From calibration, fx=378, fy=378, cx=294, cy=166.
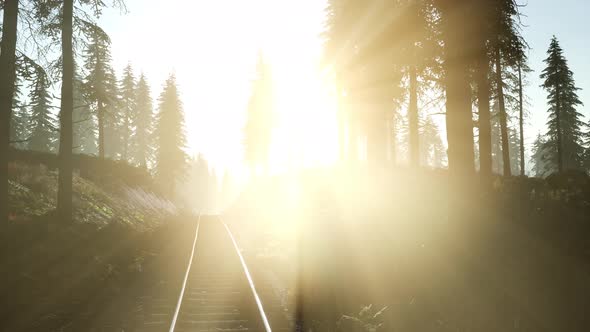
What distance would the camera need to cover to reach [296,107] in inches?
1561

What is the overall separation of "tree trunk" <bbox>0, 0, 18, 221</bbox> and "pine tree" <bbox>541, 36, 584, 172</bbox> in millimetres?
40969

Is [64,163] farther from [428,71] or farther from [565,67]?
[565,67]

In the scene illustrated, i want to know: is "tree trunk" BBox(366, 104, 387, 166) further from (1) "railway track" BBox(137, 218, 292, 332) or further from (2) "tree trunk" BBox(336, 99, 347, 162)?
(2) "tree trunk" BBox(336, 99, 347, 162)

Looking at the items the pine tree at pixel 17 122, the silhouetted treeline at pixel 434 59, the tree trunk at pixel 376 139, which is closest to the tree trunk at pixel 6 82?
the pine tree at pixel 17 122

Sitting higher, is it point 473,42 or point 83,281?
point 473,42

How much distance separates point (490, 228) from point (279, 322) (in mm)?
4585

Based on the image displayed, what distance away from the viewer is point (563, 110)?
41125 mm

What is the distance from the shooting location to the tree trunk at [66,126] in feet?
44.4

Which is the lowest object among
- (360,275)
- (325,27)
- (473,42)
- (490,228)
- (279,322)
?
(279,322)

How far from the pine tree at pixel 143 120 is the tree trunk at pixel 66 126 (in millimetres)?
43248

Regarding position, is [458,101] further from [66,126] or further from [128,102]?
[128,102]

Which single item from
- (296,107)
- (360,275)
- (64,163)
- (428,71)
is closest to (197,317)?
(360,275)

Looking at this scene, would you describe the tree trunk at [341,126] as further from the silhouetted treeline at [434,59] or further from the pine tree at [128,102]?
the pine tree at [128,102]

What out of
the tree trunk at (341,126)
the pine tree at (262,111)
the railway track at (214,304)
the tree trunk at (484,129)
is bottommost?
the railway track at (214,304)
